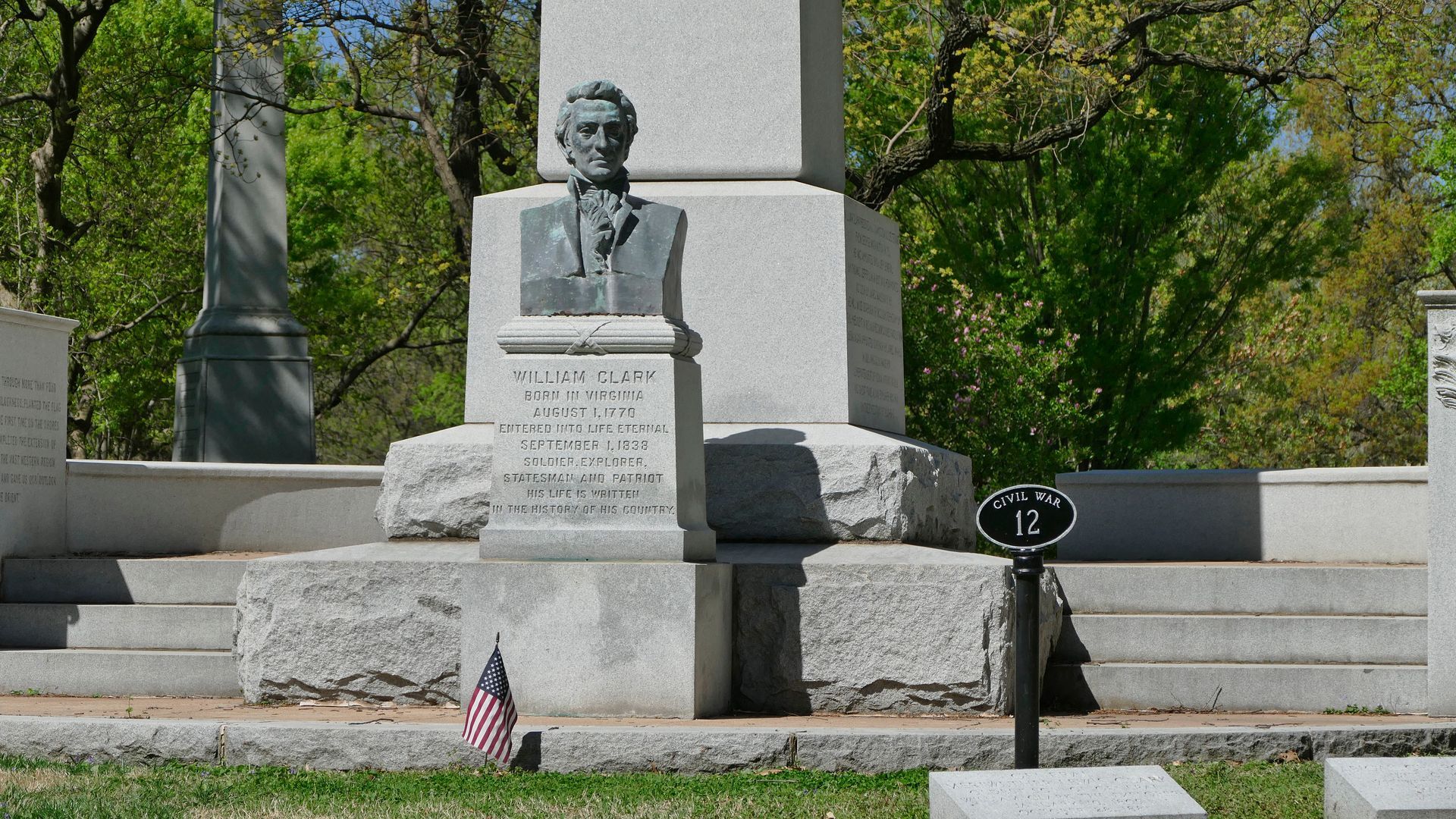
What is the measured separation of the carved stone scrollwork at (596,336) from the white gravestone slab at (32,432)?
431 cm

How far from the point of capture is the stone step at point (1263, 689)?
350 inches

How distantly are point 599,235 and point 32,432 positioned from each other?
4.99 metres

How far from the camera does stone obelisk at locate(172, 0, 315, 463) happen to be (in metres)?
17.0

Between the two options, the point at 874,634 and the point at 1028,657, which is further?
the point at 874,634

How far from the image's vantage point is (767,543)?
922cm

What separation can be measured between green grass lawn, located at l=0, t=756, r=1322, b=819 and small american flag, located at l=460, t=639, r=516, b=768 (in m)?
0.12

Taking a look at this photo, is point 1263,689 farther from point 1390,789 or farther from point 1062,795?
point 1062,795

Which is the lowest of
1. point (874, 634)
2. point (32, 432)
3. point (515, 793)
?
point (515, 793)

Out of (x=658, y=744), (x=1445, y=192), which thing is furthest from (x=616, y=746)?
(x=1445, y=192)

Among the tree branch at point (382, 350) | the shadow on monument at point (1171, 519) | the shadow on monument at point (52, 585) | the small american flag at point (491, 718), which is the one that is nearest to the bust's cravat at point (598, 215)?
the small american flag at point (491, 718)

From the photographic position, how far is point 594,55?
1052cm

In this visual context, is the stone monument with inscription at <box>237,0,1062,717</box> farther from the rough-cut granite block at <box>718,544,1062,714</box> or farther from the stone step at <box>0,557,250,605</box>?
the stone step at <box>0,557,250,605</box>

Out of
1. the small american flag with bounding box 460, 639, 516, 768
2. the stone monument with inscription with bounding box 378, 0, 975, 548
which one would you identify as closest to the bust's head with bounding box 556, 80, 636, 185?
the stone monument with inscription with bounding box 378, 0, 975, 548

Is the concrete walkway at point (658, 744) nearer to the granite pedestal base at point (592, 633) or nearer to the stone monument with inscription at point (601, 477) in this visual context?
the granite pedestal base at point (592, 633)
